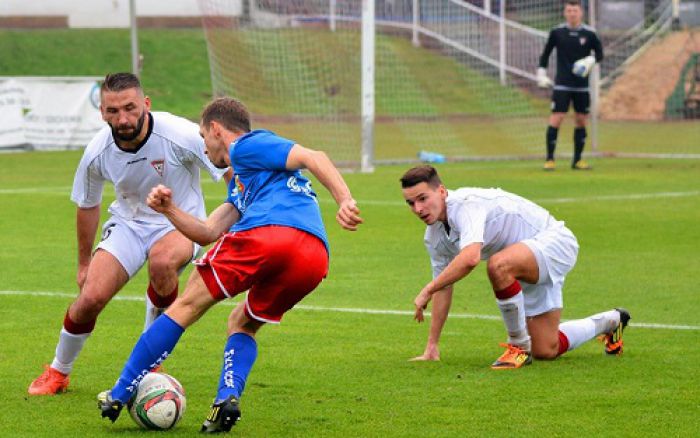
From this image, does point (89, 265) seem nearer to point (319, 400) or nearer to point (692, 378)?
point (319, 400)

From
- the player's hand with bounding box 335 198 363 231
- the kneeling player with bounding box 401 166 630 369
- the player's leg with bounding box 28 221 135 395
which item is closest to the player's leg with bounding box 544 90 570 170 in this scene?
the kneeling player with bounding box 401 166 630 369

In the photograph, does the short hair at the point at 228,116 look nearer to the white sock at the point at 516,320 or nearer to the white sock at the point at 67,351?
the white sock at the point at 67,351

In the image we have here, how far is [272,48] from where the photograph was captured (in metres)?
24.1

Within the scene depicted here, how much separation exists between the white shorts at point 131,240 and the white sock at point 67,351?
18.0 inches

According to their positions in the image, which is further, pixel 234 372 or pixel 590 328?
pixel 590 328

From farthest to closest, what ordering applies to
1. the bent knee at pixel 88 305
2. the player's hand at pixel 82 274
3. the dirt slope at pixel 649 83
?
the dirt slope at pixel 649 83 → the player's hand at pixel 82 274 → the bent knee at pixel 88 305

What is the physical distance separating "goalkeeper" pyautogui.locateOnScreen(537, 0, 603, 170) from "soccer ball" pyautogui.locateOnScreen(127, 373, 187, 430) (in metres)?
16.0

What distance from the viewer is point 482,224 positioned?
25.3ft

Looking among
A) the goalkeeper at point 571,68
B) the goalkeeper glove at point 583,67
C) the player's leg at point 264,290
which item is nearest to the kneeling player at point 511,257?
the player's leg at point 264,290

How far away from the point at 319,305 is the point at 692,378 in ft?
11.6

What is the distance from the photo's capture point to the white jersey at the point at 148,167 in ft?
25.1

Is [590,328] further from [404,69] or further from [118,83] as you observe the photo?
[404,69]

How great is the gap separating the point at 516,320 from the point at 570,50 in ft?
47.7

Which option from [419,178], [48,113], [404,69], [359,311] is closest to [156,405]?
[419,178]
